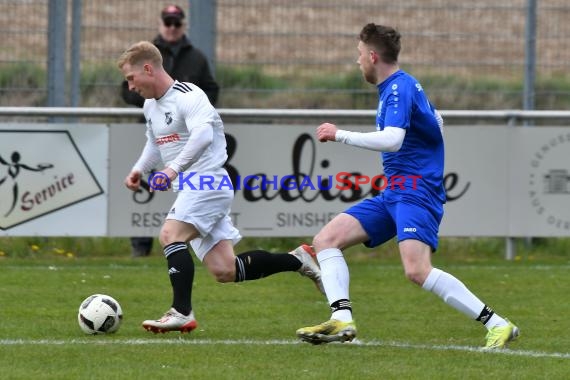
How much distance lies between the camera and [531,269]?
1202 cm

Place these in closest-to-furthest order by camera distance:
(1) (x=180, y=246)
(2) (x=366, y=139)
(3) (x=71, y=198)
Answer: (2) (x=366, y=139), (1) (x=180, y=246), (3) (x=71, y=198)

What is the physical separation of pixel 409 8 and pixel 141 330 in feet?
20.0

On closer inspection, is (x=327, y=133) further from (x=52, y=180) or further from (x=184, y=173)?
(x=52, y=180)

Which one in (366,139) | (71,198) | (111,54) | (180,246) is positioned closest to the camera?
(366,139)

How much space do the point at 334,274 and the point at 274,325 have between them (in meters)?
1.03

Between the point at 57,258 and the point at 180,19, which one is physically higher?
the point at 180,19

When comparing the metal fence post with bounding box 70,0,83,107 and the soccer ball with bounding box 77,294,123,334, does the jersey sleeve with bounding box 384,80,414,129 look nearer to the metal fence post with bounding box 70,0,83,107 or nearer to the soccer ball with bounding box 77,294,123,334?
the soccer ball with bounding box 77,294,123,334

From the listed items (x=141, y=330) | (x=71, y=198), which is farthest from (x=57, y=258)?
(x=141, y=330)

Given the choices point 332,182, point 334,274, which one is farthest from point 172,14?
point 334,274

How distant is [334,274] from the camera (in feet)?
26.0

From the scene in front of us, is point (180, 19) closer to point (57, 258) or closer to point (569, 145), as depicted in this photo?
point (57, 258)

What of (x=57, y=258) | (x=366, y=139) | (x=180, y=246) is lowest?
(x=57, y=258)

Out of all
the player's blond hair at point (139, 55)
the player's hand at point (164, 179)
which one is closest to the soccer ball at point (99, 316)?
the player's hand at point (164, 179)

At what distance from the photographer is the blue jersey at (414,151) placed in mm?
7707
